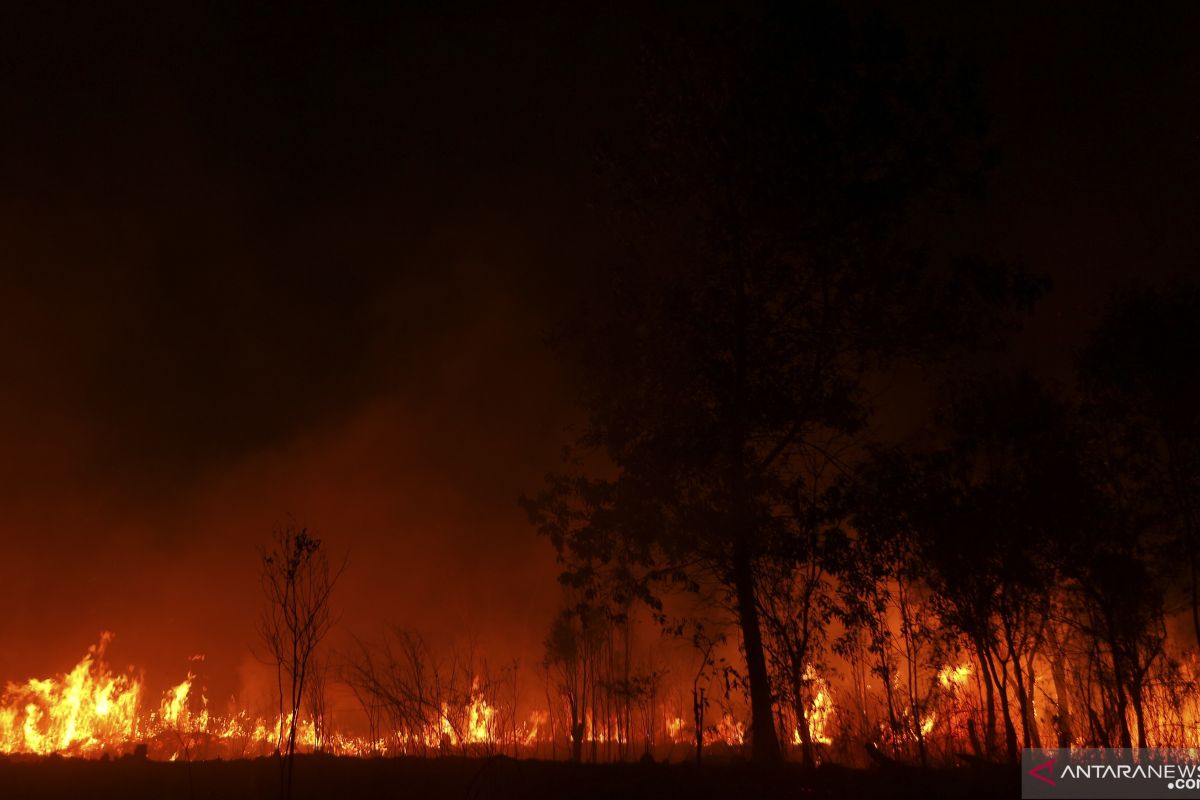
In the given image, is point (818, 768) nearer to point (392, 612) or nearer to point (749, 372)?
point (749, 372)

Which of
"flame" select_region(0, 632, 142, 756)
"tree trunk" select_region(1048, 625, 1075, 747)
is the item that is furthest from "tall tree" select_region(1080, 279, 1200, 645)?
"flame" select_region(0, 632, 142, 756)

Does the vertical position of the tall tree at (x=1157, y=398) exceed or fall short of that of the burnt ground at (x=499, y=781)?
it exceeds it

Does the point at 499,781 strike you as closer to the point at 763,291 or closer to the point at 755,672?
the point at 755,672

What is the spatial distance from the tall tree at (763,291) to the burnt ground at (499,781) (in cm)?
266

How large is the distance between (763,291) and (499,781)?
11071 millimetres

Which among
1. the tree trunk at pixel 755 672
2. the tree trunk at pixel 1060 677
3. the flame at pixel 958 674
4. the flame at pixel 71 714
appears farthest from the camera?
the flame at pixel 71 714

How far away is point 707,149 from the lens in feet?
55.5

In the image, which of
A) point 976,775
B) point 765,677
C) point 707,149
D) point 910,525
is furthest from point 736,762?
point 707,149

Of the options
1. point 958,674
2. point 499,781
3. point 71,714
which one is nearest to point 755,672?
point 499,781

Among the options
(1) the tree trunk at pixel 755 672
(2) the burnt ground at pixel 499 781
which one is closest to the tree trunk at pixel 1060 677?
(2) the burnt ground at pixel 499 781

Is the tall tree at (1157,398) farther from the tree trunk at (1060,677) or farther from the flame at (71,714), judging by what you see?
the flame at (71,714)

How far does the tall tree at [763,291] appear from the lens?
16.3 metres

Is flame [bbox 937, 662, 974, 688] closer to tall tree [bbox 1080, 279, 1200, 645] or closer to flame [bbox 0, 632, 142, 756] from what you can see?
tall tree [bbox 1080, 279, 1200, 645]

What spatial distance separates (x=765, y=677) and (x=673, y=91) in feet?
41.7
